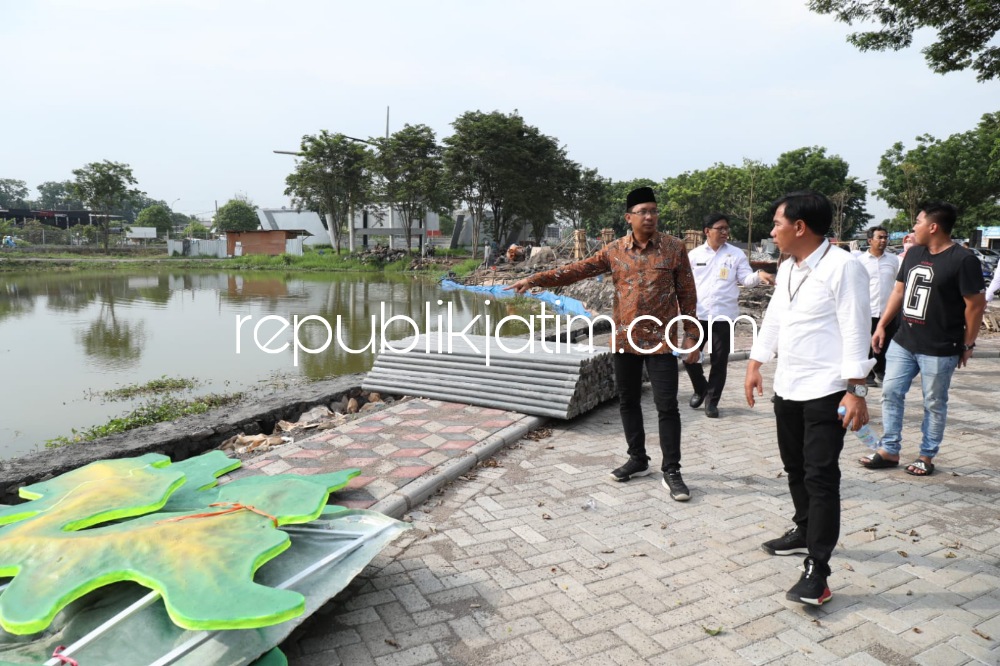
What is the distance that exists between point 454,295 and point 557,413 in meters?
19.4

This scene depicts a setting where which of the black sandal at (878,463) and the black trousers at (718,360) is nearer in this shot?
the black sandal at (878,463)

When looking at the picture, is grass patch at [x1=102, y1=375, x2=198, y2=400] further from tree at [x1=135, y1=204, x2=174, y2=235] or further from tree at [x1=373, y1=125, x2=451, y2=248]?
tree at [x1=135, y1=204, x2=174, y2=235]

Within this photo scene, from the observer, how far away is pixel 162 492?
2980mm

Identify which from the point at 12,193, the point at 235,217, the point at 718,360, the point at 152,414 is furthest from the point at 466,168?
the point at 12,193

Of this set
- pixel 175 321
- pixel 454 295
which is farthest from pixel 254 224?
pixel 175 321

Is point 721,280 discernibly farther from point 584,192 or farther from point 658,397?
point 584,192

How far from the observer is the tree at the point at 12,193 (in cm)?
10281

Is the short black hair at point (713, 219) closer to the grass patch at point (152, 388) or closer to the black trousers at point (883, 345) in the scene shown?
the black trousers at point (883, 345)

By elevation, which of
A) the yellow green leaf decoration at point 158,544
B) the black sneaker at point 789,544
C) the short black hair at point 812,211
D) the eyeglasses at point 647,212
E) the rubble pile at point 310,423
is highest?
the eyeglasses at point 647,212

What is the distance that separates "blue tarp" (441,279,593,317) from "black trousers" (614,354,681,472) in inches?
204

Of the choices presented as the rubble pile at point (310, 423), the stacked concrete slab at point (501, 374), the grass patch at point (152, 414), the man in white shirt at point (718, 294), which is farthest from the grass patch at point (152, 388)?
the man in white shirt at point (718, 294)

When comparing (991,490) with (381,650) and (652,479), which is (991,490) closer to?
(652,479)

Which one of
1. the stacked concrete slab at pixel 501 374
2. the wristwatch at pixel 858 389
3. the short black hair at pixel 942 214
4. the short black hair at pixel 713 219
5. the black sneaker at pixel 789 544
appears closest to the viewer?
the wristwatch at pixel 858 389

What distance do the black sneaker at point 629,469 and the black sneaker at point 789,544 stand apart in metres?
1.06
